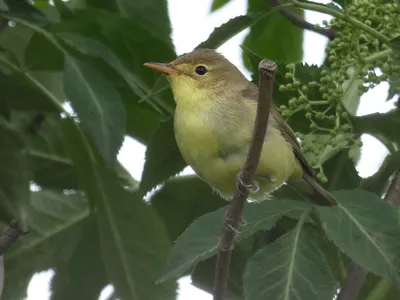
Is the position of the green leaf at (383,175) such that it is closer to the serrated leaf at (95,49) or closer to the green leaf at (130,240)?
Answer: the green leaf at (130,240)

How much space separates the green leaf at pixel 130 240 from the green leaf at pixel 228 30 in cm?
43

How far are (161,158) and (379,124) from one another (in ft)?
1.91

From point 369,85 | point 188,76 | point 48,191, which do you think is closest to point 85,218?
point 48,191

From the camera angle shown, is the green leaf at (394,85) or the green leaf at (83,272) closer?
the green leaf at (394,85)

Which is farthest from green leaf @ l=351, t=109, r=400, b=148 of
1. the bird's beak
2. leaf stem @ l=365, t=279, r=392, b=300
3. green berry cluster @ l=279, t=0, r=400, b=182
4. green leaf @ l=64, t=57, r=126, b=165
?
green leaf @ l=64, t=57, r=126, b=165

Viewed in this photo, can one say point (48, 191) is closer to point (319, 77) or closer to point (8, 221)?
point (8, 221)

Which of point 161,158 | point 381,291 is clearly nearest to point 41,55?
point 161,158

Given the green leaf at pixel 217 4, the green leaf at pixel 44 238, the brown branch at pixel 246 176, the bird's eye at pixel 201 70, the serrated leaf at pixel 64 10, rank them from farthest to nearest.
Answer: the green leaf at pixel 217 4 → the bird's eye at pixel 201 70 → the green leaf at pixel 44 238 → the serrated leaf at pixel 64 10 → the brown branch at pixel 246 176

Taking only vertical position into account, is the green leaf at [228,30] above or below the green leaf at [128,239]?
above

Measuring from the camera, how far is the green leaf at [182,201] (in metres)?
2.78

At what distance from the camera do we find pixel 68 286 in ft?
9.10

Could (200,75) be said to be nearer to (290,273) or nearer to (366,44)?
(366,44)

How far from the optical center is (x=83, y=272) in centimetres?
280

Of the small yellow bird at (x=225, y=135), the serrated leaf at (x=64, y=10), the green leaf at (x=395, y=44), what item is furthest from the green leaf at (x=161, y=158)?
the green leaf at (x=395, y=44)
